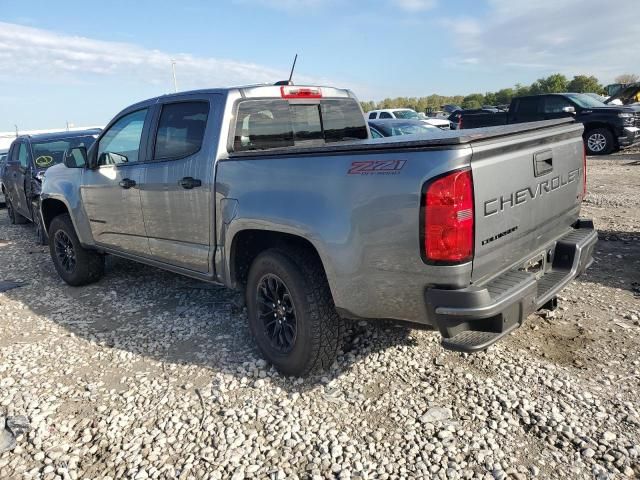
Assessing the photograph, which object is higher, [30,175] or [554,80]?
[554,80]

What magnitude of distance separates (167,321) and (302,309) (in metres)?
1.90

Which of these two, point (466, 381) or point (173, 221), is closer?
point (466, 381)

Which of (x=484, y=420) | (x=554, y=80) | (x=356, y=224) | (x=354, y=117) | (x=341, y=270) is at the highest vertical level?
(x=554, y=80)

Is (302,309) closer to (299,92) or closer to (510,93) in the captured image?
(299,92)

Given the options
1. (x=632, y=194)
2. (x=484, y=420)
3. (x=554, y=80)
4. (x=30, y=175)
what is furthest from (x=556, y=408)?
(x=554, y=80)

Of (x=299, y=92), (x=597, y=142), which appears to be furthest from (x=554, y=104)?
(x=299, y=92)

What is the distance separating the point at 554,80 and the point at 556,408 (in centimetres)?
6469

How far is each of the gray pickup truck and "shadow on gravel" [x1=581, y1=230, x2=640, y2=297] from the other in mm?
1387

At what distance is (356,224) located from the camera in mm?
2564

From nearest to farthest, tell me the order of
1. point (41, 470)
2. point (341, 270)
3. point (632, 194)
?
1. point (41, 470)
2. point (341, 270)
3. point (632, 194)

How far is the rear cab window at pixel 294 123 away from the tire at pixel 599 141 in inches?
484

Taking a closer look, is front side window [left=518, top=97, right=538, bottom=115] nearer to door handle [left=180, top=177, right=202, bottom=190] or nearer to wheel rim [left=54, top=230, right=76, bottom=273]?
wheel rim [left=54, top=230, right=76, bottom=273]

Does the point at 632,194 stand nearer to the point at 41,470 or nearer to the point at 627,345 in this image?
the point at 627,345

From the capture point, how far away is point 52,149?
8102mm
